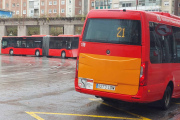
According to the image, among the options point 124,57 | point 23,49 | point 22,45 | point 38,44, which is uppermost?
point 124,57

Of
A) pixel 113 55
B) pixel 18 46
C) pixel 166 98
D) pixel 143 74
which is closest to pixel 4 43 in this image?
pixel 18 46

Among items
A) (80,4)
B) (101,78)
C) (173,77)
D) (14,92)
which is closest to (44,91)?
(14,92)

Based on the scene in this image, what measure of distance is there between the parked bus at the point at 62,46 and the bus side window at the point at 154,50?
103 feet

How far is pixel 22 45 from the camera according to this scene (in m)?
44.2

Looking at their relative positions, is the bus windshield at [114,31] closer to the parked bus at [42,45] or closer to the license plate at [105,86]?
the license plate at [105,86]

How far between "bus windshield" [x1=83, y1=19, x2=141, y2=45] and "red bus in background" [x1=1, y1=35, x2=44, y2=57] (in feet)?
116

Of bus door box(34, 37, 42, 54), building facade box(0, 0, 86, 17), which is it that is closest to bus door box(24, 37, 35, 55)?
bus door box(34, 37, 42, 54)

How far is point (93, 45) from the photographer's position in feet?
25.1

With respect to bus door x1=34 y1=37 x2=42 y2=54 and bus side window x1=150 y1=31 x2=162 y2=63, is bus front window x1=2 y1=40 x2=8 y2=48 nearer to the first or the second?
bus door x1=34 y1=37 x2=42 y2=54

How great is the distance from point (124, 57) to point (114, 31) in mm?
702

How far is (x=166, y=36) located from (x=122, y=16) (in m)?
Answer: 1.64

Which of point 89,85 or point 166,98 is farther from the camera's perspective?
point 166,98

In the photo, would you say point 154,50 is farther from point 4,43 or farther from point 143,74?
point 4,43

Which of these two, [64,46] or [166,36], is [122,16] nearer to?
[166,36]
